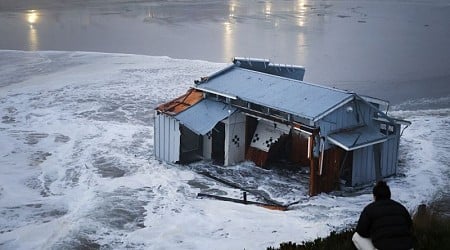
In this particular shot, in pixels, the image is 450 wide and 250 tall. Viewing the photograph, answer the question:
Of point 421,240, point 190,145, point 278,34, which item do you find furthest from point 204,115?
point 278,34

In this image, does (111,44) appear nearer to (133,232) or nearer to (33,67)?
(33,67)

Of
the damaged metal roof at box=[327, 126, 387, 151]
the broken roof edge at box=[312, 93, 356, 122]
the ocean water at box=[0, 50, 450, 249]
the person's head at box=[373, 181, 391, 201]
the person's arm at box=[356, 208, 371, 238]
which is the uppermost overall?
the person's head at box=[373, 181, 391, 201]

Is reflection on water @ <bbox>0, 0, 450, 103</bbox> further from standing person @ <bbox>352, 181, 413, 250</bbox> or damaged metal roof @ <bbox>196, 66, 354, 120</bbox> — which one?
standing person @ <bbox>352, 181, 413, 250</bbox>

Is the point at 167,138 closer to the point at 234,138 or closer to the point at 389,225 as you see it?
the point at 234,138

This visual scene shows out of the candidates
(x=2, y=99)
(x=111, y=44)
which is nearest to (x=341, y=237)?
(x=2, y=99)

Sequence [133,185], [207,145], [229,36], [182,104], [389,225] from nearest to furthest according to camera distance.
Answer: [389,225] → [133,185] → [182,104] → [207,145] → [229,36]

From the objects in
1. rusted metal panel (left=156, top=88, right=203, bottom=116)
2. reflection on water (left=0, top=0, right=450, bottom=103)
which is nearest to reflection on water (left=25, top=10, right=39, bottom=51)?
reflection on water (left=0, top=0, right=450, bottom=103)
